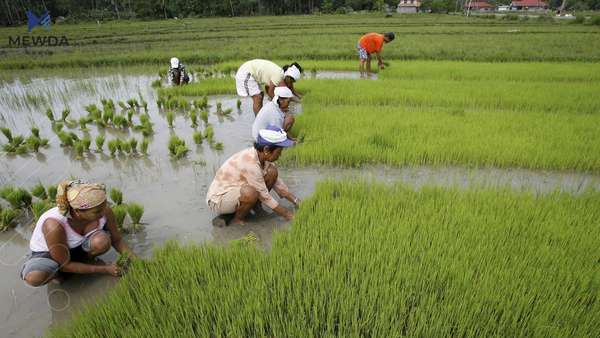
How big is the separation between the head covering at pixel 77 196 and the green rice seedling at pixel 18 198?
4.67ft

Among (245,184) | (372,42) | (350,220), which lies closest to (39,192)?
(245,184)

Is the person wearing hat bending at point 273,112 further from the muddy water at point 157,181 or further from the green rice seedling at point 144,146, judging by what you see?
the green rice seedling at point 144,146

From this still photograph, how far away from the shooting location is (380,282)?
5.84ft

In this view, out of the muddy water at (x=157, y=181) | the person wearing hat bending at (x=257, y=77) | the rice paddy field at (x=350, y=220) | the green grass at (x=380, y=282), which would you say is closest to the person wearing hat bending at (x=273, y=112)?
the rice paddy field at (x=350, y=220)

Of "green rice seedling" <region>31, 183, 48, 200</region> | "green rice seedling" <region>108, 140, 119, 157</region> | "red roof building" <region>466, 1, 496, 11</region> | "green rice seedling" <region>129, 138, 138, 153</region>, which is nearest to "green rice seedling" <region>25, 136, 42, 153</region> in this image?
"green rice seedling" <region>108, 140, 119, 157</region>

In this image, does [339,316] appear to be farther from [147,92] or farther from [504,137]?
[147,92]

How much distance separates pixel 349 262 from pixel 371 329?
43cm

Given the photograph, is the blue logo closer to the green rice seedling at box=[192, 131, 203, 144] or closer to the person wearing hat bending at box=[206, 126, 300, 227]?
the green rice seedling at box=[192, 131, 203, 144]

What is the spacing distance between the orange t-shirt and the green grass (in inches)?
230

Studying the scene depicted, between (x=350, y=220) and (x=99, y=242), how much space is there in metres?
1.70

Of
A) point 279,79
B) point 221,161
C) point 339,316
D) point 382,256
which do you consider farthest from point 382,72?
point 339,316

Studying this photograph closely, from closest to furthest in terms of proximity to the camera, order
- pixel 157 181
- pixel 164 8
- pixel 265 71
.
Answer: pixel 157 181 < pixel 265 71 < pixel 164 8

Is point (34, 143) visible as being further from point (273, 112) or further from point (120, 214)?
point (273, 112)

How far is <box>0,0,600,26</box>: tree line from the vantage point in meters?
30.1
